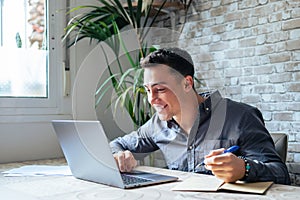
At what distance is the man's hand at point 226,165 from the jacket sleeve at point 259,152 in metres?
0.04

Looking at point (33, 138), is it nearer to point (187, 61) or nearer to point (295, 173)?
point (187, 61)

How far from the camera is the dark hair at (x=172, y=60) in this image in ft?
5.85

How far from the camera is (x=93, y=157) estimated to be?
131cm

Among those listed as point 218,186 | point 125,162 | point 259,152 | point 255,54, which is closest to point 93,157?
point 125,162

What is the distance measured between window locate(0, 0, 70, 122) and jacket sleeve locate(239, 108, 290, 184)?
1388 millimetres

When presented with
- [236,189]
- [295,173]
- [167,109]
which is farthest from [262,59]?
[236,189]

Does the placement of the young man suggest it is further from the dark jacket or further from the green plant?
the green plant

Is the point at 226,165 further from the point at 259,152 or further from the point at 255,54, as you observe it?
the point at 255,54

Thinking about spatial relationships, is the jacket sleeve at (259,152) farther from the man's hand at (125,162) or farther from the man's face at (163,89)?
the man's hand at (125,162)

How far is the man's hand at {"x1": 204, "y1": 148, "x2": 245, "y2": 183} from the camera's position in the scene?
1.25 m

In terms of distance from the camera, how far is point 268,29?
2.40 meters

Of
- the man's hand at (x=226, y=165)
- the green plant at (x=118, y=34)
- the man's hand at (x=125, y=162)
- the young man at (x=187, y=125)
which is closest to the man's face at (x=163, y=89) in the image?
the young man at (x=187, y=125)

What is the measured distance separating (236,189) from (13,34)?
5.95 ft

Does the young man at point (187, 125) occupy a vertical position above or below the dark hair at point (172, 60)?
below
